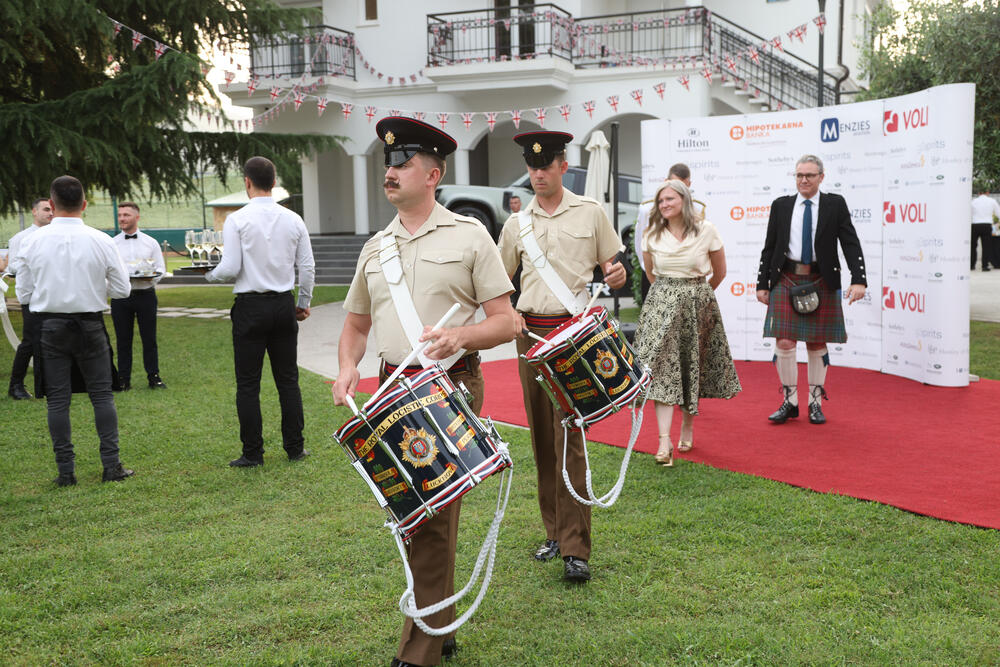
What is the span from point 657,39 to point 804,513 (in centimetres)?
1744

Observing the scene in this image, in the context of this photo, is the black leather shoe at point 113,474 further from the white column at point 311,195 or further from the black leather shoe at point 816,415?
the white column at point 311,195

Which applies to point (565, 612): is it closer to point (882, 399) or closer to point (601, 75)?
point (882, 399)

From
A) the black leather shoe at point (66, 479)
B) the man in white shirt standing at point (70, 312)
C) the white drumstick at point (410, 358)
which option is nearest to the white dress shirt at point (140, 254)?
the man in white shirt standing at point (70, 312)

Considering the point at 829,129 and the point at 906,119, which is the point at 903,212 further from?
the point at 829,129

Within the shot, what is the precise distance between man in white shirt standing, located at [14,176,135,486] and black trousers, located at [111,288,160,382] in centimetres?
276

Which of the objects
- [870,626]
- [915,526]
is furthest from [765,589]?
[915,526]

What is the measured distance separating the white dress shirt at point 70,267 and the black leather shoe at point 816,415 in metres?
5.09

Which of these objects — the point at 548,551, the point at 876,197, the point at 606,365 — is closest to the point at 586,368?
the point at 606,365

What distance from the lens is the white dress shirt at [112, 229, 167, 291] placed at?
26.6ft

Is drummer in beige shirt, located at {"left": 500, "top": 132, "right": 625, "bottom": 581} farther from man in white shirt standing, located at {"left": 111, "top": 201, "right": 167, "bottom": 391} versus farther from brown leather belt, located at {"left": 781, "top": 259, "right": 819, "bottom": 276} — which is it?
man in white shirt standing, located at {"left": 111, "top": 201, "right": 167, "bottom": 391}

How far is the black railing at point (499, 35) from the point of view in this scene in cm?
1952

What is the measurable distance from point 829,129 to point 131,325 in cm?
721

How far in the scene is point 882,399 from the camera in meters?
7.41

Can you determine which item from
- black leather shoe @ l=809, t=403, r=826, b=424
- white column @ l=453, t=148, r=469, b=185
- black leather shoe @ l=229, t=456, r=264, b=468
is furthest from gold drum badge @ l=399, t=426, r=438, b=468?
white column @ l=453, t=148, r=469, b=185
